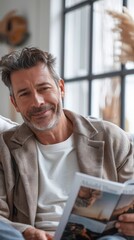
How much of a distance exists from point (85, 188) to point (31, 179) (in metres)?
0.46

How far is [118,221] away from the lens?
48.9 inches

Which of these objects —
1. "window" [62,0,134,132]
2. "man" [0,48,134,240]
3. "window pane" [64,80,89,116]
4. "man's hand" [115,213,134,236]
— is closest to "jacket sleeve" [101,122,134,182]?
"man" [0,48,134,240]

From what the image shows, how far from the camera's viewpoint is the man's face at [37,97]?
1.55m

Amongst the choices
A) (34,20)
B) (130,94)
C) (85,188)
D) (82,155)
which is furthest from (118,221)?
(34,20)

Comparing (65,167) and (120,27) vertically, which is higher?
(120,27)

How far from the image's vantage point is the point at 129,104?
3.48 meters

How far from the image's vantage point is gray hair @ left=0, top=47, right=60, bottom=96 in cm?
156

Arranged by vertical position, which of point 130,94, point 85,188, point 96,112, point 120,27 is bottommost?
point 96,112

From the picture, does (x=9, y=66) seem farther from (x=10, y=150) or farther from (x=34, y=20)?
(x=34, y=20)

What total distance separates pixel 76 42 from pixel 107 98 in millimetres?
902

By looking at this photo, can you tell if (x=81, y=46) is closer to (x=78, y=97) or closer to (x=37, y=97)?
(x=78, y=97)

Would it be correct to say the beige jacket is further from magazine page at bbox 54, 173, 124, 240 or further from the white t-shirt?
magazine page at bbox 54, 173, 124, 240

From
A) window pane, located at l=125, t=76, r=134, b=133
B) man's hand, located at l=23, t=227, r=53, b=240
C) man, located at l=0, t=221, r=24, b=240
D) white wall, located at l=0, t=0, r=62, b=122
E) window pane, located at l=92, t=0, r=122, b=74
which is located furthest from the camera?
white wall, located at l=0, t=0, r=62, b=122

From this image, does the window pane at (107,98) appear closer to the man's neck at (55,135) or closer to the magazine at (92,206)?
the man's neck at (55,135)
